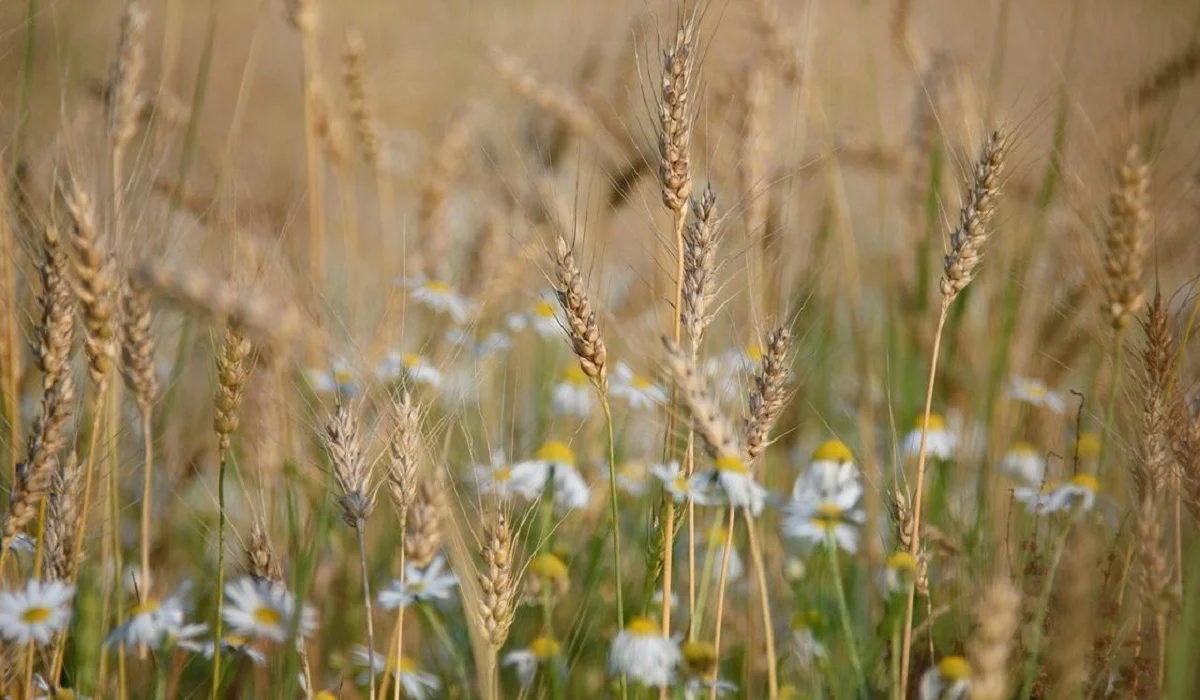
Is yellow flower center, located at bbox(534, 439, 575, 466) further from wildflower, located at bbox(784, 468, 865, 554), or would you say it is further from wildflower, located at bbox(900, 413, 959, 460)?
wildflower, located at bbox(900, 413, 959, 460)

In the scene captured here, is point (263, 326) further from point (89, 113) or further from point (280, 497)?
point (89, 113)

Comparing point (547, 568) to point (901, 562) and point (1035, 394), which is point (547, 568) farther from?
point (1035, 394)

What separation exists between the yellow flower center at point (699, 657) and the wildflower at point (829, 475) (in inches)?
15.9

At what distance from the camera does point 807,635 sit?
1.46 m

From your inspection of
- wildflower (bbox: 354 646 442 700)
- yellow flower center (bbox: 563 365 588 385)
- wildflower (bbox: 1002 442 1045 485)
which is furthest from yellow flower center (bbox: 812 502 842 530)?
yellow flower center (bbox: 563 365 588 385)


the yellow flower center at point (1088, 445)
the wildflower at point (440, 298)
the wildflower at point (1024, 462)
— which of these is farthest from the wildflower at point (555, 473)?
the yellow flower center at point (1088, 445)

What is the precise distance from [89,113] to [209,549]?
107 centimetres

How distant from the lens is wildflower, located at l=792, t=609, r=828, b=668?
1.41m

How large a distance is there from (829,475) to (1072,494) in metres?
0.38

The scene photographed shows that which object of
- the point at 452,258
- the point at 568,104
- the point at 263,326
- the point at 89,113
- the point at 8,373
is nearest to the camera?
the point at 263,326

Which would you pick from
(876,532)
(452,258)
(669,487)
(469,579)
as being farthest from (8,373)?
(452,258)

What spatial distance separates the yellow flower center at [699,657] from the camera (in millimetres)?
1170

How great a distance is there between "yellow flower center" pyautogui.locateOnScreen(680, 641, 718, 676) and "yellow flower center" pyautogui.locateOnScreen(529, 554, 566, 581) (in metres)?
0.32

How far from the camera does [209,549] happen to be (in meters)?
2.16
